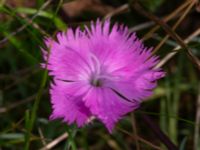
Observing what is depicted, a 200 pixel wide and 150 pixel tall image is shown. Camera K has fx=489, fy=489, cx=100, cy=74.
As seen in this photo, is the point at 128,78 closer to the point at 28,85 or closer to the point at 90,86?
the point at 90,86

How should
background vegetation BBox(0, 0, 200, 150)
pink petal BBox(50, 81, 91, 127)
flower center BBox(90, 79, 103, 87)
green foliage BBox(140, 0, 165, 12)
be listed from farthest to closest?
green foliage BBox(140, 0, 165, 12), background vegetation BBox(0, 0, 200, 150), flower center BBox(90, 79, 103, 87), pink petal BBox(50, 81, 91, 127)

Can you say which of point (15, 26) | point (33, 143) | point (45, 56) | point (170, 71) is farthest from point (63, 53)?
point (170, 71)

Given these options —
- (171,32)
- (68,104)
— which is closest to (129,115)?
(171,32)

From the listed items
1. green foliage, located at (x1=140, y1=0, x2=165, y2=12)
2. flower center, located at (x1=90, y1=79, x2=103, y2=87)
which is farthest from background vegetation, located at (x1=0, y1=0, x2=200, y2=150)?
flower center, located at (x1=90, y1=79, x2=103, y2=87)

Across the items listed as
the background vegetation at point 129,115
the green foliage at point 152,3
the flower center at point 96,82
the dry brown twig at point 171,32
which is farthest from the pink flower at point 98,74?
the green foliage at point 152,3

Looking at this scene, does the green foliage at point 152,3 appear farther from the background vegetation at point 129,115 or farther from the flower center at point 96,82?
the flower center at point 96,82

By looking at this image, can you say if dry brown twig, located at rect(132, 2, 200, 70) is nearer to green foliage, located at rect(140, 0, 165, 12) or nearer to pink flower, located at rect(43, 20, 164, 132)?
pink flower, located at rect(43, 20, 164, 132)

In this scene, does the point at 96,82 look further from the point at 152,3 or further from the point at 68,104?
the point at 152,3

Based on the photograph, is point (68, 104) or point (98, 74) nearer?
point (68, 104)

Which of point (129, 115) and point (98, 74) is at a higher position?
point (98, 74)
